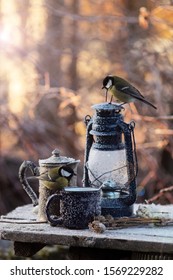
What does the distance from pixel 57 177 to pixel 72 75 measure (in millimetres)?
5166

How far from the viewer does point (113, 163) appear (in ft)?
9.78

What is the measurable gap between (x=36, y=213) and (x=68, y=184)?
0.27 m

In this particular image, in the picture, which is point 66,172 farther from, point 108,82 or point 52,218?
point 108,82

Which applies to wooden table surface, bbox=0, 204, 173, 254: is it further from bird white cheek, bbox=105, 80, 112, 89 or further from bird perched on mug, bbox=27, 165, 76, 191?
bird white cheek, bbox=105, 80, 112, 89

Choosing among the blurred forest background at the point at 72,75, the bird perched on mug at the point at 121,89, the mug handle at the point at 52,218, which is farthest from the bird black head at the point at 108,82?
the blurred forest background at the point at 72,75

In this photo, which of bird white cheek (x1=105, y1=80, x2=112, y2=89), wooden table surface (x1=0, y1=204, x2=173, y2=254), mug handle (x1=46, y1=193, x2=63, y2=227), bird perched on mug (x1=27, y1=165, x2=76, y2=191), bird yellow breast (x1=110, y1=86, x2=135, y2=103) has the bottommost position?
wooden table surface (x1=0, y1=204, x2=173, y2=254)

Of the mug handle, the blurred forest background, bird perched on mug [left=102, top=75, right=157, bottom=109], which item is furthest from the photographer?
the blurred forest background

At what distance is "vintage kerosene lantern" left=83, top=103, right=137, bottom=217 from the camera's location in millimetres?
2941

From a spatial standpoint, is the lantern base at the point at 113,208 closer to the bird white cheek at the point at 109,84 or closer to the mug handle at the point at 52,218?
the mug handle at the point at 52,218

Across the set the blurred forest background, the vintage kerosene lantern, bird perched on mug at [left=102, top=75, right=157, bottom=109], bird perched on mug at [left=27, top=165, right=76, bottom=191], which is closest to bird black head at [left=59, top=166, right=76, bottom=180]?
bird perched on mug at [left=27, top=165, right=76, bottom=191]

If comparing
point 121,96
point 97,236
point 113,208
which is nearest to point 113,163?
point 113,208

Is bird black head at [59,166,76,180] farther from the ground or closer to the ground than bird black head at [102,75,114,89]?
closer to the ground
